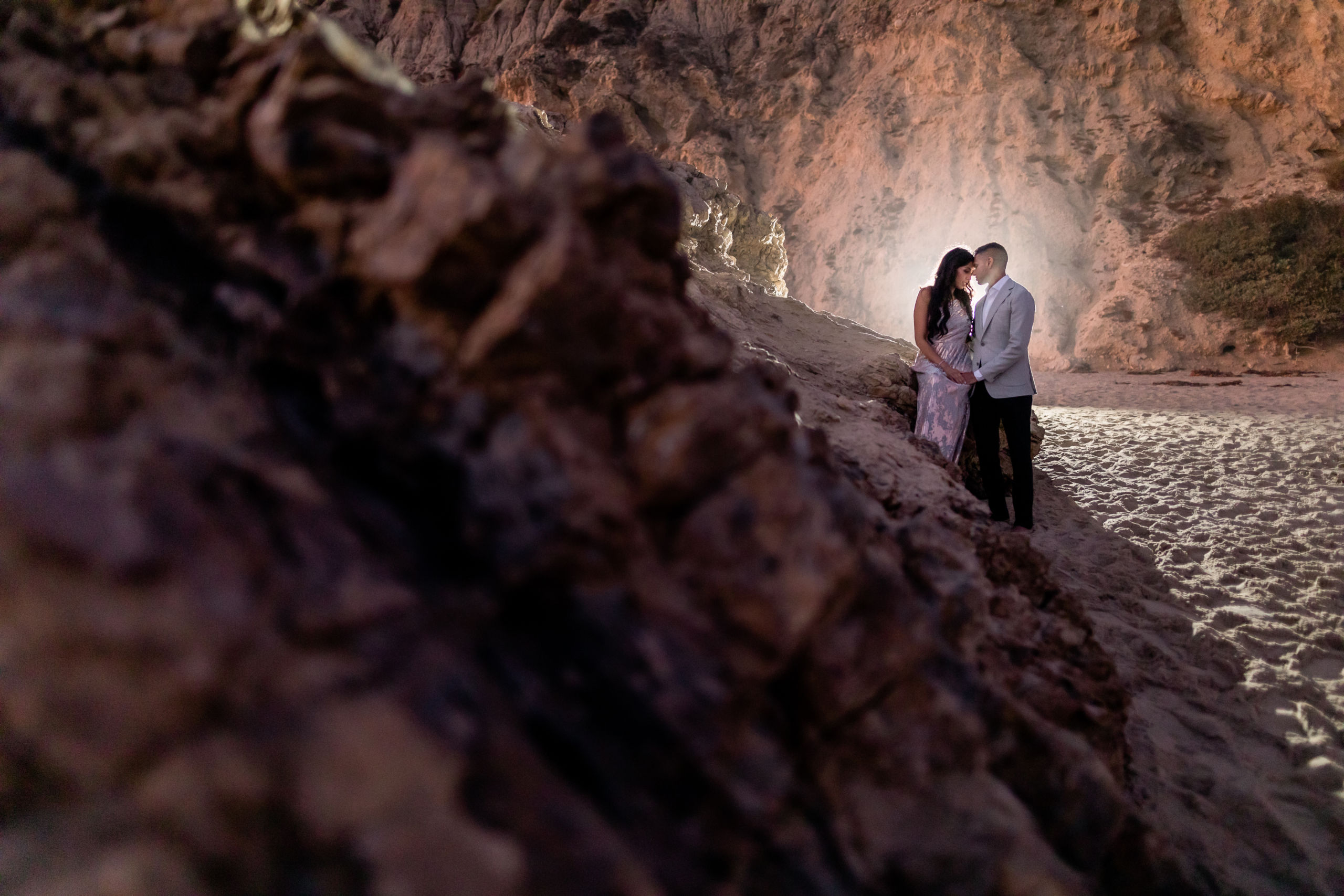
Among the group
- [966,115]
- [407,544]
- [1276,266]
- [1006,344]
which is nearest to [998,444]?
[1006,344]

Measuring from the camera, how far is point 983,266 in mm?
3496

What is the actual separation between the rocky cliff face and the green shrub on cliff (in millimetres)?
331

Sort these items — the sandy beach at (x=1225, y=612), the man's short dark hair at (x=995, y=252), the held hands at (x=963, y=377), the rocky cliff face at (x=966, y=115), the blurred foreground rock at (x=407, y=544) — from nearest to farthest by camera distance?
the blurred foreground rock at (x=407, y=544) < the sandy beach at (x=1225, y=612) < the man's short dark hair at (x=995, y=252) < the held hands at (x=963, y=377) < the rocky cliff face at (x=966, y=115)

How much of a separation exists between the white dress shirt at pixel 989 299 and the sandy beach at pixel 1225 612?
58.0 inches

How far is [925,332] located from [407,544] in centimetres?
368

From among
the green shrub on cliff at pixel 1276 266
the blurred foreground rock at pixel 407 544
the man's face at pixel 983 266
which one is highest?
the green shrub on cliff at pixel 1276 266

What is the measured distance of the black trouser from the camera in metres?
3.45

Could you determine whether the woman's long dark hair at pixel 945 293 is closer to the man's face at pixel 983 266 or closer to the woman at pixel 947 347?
the woman at pixel 947 347

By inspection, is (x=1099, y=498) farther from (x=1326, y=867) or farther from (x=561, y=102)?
(x=561, y=102)

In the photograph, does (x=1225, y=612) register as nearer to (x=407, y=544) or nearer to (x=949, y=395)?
(x=949, y=395)

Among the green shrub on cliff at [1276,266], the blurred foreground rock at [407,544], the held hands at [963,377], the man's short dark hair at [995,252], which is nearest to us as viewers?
the blurred foreground rock at [407,544]

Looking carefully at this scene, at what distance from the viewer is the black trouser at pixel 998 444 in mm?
3451

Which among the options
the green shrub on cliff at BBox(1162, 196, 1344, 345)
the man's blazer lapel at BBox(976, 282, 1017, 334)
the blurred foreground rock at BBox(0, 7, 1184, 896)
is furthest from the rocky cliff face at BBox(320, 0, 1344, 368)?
the blurred foreground rock at BBox(0, 7, 1184, 896)

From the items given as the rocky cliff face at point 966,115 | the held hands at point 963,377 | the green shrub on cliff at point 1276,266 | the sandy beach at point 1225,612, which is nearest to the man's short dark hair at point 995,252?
the held hands at point 963,377
